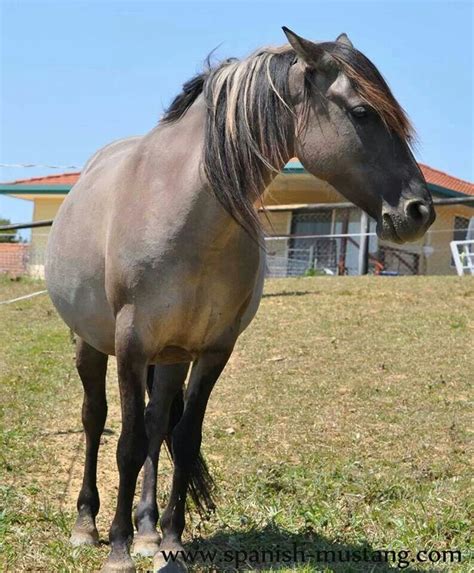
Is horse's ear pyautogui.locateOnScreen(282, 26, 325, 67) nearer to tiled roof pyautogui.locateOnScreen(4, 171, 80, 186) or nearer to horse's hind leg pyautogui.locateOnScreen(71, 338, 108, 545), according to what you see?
horse's hind leg pyautogui.locateOnScreen(71, 338, 108, 545)

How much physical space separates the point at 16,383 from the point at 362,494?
392 centimetres

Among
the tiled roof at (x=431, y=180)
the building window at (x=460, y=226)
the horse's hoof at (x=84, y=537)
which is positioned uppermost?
the tiled roof at (x=431, y=180)

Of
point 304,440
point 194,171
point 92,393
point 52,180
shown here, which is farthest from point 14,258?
point 194,171

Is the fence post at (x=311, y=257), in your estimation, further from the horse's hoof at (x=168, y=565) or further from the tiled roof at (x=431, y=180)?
the horse's hoof at (x=168, y=565)

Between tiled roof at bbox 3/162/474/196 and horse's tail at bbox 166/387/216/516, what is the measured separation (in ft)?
63.4

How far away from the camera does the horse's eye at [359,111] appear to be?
3.03 meters

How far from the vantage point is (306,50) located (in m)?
3.10

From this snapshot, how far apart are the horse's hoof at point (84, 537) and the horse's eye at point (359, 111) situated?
7.36ft

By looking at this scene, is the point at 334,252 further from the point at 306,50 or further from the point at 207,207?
the point at 306,50

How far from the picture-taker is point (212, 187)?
3.25m

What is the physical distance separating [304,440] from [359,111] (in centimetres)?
301

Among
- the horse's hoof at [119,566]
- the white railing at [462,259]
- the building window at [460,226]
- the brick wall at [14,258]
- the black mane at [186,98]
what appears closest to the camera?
the horse's hoof at [119,566]

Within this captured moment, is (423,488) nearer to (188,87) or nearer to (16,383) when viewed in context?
(188,87)

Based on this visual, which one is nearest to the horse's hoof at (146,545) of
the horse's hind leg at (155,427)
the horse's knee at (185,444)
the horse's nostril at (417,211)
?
the horse's hind leg at (155,427)
